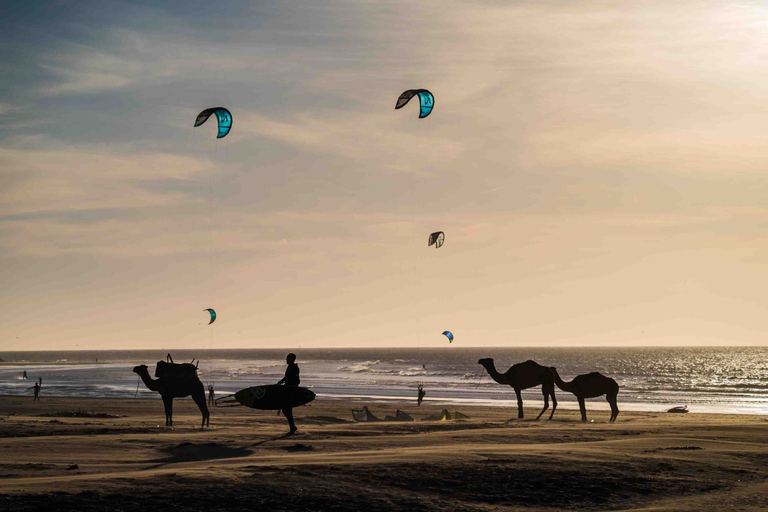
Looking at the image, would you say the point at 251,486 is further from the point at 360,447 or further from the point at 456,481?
the point at 360,447

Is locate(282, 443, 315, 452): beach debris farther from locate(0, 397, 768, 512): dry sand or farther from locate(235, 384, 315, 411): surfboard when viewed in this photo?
locate(235, 384, 315, 411): surfboard

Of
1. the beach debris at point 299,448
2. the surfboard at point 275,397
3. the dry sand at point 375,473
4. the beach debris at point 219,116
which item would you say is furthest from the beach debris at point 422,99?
the beach debris at point 299,448

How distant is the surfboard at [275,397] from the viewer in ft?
58.0

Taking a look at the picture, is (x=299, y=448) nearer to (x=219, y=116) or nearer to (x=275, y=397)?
(x=275, y=397)

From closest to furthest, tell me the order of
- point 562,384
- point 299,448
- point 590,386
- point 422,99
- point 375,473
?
point 375,473
point 299,448
point 590,386
point 562,384
point 422,99

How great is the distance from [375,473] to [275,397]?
6286 millimetres

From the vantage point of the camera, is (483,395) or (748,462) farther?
(483,395)

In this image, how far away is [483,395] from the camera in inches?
2501

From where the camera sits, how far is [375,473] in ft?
39.3

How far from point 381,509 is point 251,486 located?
1.92 meters

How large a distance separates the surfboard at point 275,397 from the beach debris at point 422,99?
52.8 feet

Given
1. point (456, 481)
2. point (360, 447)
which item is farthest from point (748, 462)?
point (360, 447)

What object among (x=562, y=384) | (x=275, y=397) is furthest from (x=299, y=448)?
(x=562, y=384)

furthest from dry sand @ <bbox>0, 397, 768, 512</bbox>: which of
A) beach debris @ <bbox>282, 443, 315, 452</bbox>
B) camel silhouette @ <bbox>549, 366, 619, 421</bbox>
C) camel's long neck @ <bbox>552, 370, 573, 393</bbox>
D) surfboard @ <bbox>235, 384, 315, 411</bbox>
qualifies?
camel's long neck @ <bbox>552, 370, 573, 393</bbox>
